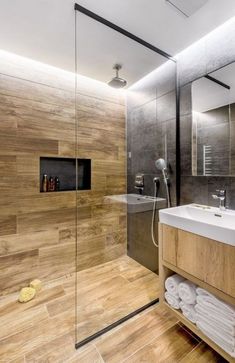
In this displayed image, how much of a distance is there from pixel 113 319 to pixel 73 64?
7.91 ft

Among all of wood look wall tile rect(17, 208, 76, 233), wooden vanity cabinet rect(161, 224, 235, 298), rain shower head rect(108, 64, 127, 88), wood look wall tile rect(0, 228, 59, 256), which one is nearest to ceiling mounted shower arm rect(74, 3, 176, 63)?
rain shower head rect(108, 64, 127, 88)

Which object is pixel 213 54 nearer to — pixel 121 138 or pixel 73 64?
pixel 121 138

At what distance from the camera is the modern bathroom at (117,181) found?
4.33 ft

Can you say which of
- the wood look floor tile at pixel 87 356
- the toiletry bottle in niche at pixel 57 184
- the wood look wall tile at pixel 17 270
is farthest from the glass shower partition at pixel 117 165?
the wood look wall tile at pixel 17 270

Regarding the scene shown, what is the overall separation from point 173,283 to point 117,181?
126 centimetres

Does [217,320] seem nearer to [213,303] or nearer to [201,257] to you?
[213,303]

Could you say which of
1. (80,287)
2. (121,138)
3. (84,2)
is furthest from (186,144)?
(80,287)

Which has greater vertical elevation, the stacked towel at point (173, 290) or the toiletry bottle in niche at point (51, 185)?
the toiletry bottle in niche at point (51, 185)

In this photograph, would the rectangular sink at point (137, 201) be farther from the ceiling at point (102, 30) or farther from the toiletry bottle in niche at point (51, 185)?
the ceiling at point (102, 30)

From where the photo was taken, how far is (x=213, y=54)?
5.48 feet

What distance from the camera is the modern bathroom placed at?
132 cm

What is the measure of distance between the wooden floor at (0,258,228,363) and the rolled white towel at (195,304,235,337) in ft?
0.78

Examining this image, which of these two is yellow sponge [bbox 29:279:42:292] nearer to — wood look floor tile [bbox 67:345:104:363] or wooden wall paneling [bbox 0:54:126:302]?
wooden wall paneling [bbox 0:54:126:302]

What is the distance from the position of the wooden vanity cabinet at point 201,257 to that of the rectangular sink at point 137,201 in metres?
0.63
